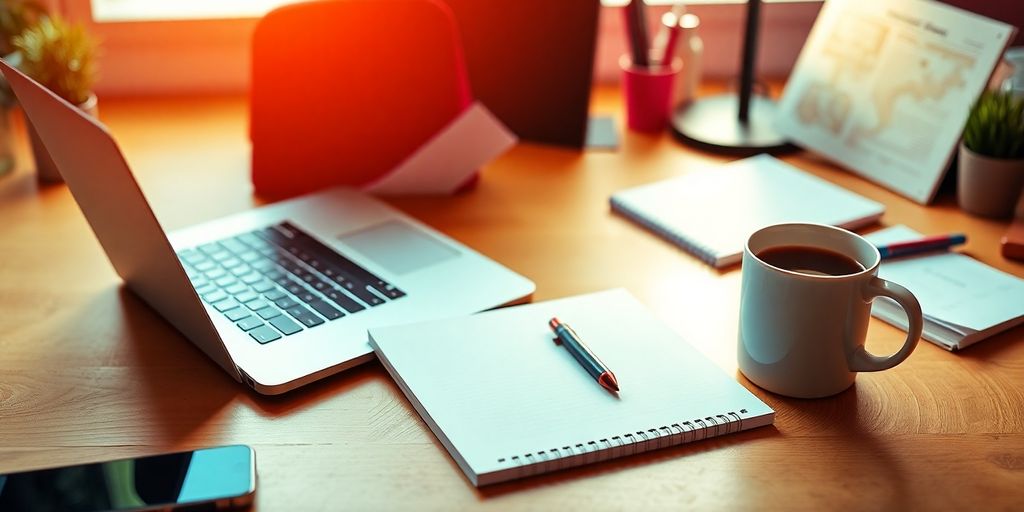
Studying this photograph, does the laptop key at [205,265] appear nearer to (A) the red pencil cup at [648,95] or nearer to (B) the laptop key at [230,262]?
(B) the laptop key at [230,262]

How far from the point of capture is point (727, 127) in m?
1.19

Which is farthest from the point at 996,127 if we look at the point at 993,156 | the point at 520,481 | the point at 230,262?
the point at 230,262

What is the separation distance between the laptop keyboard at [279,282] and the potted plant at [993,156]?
1.88 feet

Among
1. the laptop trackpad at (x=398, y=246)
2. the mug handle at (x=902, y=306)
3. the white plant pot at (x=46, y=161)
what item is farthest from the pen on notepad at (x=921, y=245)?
the white plant pot at (x=46, y=161)

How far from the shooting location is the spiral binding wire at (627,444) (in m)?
0.62

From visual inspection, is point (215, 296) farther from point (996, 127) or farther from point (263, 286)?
point (996, 127)

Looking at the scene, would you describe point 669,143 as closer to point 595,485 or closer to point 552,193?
point 552,193

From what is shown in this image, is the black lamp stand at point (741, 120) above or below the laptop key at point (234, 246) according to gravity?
above

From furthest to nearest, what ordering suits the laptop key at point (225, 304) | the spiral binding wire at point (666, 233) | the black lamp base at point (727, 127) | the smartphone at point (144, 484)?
the black lamp base at point (727, 127) < the spiral binding wire at point (666, 233) < the laptop key at point (225, 304) < the smartphone at point (144, 484)

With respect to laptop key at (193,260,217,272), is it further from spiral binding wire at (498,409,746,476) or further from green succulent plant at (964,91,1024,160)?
green succulent plant at (964,91,1024,160)

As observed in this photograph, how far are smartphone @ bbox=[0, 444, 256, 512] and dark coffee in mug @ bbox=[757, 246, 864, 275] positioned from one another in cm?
38

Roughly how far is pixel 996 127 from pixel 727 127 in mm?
317

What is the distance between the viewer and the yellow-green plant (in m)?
1.02

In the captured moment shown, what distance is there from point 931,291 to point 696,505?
0.34 metres
